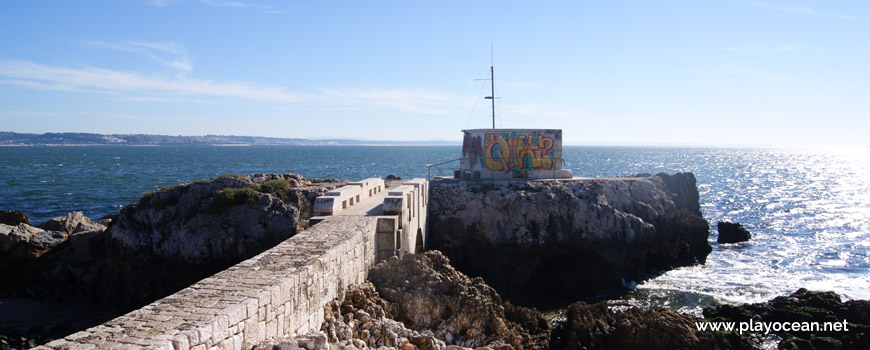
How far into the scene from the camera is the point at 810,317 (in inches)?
639

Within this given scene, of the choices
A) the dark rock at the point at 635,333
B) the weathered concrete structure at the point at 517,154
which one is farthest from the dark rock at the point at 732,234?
the dark rock at the point at 635,333

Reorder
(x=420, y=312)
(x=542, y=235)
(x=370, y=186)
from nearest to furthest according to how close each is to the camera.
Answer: (x=420, y=312) < (x=370, y=186) < (x=542, y=235)

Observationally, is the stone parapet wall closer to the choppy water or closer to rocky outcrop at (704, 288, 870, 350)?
rocky outcrop at (704, 288, 870, 350)

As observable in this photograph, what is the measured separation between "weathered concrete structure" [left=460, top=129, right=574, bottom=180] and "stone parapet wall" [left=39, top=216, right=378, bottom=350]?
48.5ft

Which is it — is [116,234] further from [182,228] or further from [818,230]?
[818,230]

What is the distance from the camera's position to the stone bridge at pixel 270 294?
Result: 6309 millimetres

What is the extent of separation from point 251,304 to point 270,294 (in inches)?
18.2

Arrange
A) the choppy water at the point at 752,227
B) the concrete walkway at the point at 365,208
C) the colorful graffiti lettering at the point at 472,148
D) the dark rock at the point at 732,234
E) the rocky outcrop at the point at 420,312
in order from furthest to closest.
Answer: the dark rock at the point at 732,234, the colorful graffiti lettering at the point at 472,148, the choppy water at the point at 752,227, the concrete walkway at the point at 365,208, the rocky outcrop at the point at 420,312

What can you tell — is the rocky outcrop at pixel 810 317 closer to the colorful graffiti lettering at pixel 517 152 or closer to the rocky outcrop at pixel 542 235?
the rocky outcrop at pixel 542 235

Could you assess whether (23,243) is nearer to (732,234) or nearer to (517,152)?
(517,152)

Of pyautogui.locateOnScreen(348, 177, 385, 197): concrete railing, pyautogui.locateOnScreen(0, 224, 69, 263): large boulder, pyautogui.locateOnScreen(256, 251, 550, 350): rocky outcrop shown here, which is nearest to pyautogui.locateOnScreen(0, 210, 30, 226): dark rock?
pyautogui.locateOnScreen(0, 224, 69, 263): large boulder

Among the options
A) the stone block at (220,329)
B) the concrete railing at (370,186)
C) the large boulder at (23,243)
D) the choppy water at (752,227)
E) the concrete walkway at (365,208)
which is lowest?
the choppy water at (752,227)

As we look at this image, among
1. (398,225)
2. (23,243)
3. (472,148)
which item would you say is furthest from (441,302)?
(23,243)

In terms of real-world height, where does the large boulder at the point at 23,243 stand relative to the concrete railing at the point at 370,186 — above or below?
below
